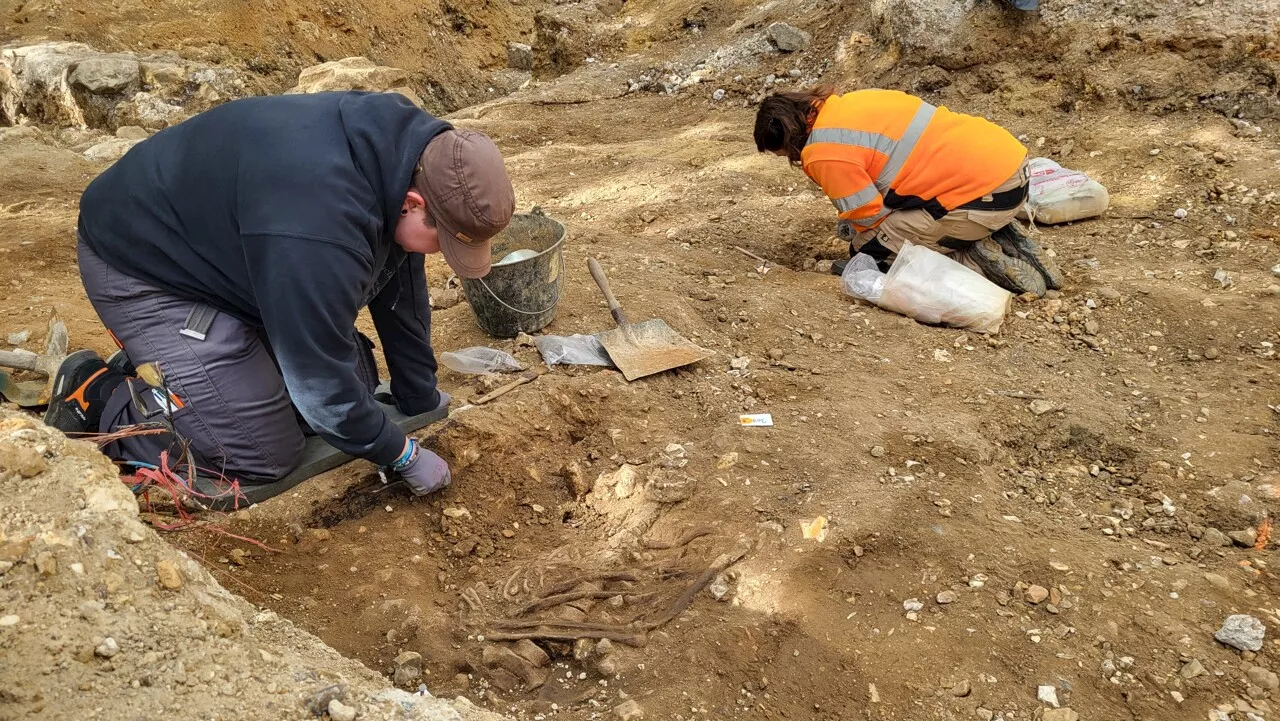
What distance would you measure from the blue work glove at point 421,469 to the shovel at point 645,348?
968mm

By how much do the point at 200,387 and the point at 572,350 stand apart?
1499 mm

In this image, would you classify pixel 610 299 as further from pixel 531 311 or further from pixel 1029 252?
pixel 1029 252

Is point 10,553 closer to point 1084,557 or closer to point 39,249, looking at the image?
point 1084,557

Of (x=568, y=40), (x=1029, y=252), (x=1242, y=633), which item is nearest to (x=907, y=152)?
(x=1029, y=252)

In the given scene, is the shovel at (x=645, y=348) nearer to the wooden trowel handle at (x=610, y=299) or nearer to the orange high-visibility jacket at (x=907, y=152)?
the wooden trowel handle at (x=610, y=299)

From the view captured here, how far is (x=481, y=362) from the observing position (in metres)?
3.51

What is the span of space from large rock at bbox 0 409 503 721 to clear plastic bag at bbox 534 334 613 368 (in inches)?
70.7

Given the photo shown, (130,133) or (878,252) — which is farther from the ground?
(130,133)

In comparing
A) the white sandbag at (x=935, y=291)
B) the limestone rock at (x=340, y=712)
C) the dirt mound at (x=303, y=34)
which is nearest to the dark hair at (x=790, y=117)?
the white sandbag at (x=935, y=291)

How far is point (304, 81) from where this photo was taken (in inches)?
338

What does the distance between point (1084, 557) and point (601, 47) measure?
9358 mm

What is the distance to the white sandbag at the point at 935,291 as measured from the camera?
396cm

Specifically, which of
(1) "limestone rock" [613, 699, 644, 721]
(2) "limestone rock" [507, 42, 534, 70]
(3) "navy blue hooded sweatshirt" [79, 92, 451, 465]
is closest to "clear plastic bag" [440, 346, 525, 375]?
(3) "navy blue hooded sweatshirt" [79, 92, 451, 465]

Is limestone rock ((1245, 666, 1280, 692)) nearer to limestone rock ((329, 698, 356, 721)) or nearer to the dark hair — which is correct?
limestone rock ((329, 698, 356, 721))
